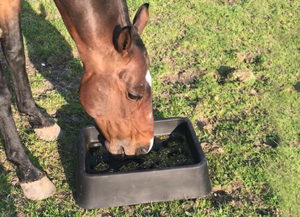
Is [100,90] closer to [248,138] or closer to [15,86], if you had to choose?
[15,86]

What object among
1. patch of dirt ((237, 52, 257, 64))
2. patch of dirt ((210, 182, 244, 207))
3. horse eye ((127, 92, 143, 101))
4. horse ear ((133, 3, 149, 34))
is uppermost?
horse ear ((133, 3, 149, 34))

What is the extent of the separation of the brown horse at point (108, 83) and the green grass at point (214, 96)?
0.44 m

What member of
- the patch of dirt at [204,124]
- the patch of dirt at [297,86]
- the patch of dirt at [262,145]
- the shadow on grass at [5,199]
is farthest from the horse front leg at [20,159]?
the patch of dirt at [297,86]

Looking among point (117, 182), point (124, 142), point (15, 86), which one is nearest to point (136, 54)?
point (124, 142)

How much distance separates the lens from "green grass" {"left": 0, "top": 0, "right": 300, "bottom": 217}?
333 cm

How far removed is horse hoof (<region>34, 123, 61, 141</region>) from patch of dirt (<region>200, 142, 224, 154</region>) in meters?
1.41

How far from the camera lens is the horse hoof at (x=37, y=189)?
3.30m

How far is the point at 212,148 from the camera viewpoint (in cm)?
386

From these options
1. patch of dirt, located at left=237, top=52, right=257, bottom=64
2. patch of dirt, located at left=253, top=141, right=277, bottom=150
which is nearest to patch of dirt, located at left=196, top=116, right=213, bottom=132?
patch of dirt, located at left=253, top=141, right=277, bottom=150

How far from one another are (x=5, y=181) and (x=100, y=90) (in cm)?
128

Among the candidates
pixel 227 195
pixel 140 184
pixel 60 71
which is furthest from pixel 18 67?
pixel 227 195

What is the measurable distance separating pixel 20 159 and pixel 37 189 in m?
0.27

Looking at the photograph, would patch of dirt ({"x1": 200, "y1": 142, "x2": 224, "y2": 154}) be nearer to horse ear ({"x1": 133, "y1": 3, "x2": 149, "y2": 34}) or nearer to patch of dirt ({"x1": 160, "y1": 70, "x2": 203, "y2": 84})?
patch of dirt ({"x1": 160, "y1": 70, "x2": 203, "y2": 84})

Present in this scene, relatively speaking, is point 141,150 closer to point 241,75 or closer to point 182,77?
point 182,77
